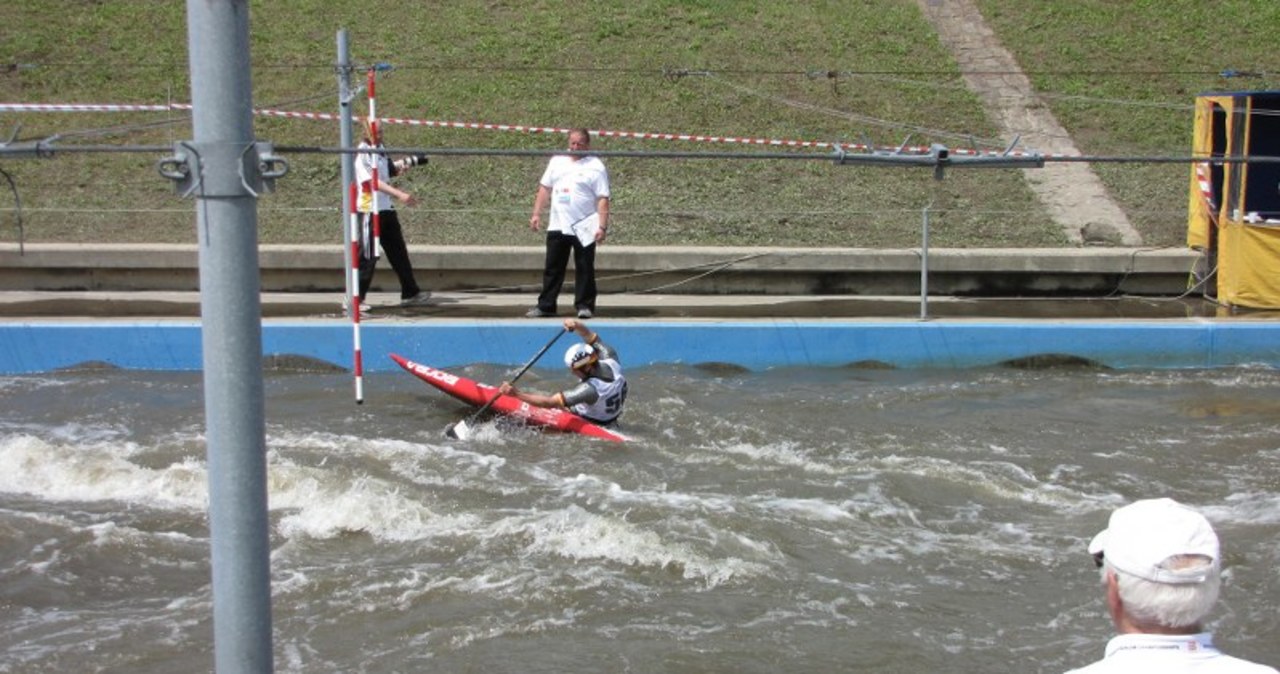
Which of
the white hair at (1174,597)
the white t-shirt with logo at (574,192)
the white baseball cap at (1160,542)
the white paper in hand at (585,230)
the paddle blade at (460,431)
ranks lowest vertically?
the paddle blade at (460,431)

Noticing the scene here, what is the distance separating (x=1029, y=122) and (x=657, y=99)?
4.83 metres

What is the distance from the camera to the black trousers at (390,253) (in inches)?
495

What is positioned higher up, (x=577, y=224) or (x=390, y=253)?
(x=577, y=224)

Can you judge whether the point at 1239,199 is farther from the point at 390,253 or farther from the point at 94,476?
the point at 94,476

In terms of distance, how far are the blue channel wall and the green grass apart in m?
2.76

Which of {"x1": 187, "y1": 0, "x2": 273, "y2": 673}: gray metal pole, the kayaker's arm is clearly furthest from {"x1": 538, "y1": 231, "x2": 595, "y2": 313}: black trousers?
{"x1": 187, "y1": 0, "x2": 273, "y2": 673}: gray metal pole

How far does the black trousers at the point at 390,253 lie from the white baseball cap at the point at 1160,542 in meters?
10.2

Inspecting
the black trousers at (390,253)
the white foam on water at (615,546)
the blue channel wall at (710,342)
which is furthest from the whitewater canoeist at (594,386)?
the black trousers at (390,253)

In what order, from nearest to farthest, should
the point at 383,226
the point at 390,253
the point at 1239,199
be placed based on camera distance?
the point at 383,226 → the point at 390,253 → the point at 1239,199

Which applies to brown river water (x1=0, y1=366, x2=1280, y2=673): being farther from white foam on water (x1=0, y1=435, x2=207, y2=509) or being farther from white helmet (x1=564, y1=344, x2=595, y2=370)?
white helmet (x1=564, y1=344, x2=595, y2=370)

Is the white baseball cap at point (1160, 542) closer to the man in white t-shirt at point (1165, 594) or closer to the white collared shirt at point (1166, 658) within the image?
the man in white t-shirt at point (1165, 594)

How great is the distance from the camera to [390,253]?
1284 centimetres

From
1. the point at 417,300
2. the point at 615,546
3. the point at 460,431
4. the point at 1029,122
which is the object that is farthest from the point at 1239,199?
the point at 615,546

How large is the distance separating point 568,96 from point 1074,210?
656 centimetres
